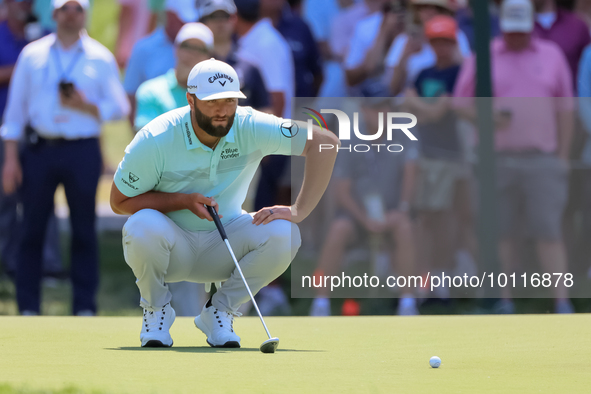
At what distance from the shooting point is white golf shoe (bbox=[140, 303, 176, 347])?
15.9 ft

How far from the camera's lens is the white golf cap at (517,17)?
301 inches

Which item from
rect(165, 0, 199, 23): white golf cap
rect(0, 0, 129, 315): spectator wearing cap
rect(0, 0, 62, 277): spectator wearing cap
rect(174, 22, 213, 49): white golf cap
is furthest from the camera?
rect(0, 0, 62, 277): spectator wearing cap

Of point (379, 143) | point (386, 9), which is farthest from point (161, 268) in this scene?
point (386, 9)

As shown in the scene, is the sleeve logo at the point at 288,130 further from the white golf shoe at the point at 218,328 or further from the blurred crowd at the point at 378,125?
the blurred crowd at the point at 378,125

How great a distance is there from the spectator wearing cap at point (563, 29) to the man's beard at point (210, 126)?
12.7 ft

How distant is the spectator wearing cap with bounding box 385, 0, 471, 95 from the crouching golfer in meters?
2.52

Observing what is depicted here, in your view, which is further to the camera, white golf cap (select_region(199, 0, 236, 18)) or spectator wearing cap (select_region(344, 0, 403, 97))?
spectator wearing cap (select_region(344, 0, 403, 97))

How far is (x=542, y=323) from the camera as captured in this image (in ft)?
19.6

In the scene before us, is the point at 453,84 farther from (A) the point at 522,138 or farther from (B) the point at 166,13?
(B) the point at 166,13

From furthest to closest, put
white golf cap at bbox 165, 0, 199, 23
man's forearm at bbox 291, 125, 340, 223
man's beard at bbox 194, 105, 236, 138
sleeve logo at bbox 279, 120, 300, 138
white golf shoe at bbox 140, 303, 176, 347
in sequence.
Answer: white golf cap at bbox 165, 0, 199, 23, man's forearm at bbox 291, 125, 340, 223, sleeve logo at bbox 279, 120, 300, 138, white golf shoe at bbox 140, 303, 176, 347, man's beard at bbox 194, 105, 236, 138

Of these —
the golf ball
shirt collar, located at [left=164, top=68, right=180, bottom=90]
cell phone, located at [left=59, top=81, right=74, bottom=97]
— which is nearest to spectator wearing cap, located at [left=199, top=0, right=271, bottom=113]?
shirt collar, located at [left=164, top=68, right=180, bottom=90]

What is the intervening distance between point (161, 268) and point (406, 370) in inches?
56.4

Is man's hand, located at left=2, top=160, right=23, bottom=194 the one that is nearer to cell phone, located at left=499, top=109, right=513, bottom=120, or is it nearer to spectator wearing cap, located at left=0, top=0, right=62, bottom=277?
spectator wearing cap, located at left=0, top=0, right=62, bottom=277

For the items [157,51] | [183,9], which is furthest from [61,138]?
[183,9]
